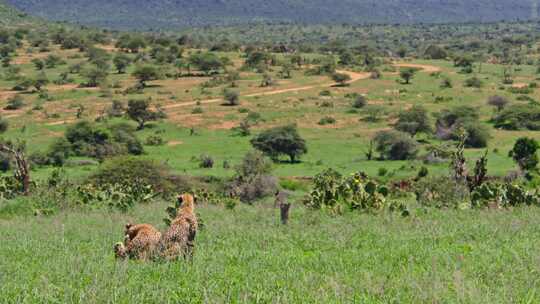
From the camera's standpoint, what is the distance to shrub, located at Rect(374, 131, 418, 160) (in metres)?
43.0

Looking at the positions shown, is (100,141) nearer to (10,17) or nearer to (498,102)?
(498,102)

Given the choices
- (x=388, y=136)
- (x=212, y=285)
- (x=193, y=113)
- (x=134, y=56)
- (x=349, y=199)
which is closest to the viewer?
(x=212, y=285)

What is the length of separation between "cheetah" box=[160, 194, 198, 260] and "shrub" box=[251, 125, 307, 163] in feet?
117

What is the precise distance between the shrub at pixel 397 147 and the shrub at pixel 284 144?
4933 millimetres

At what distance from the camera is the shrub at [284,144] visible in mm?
43781

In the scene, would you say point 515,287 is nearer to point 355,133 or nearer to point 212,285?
point 212,285

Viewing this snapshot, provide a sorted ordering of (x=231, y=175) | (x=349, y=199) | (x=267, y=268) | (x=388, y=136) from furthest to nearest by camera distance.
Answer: (x=388, y=136) < (x=231, y=175) < (x=349, y=199) < (x=267, y=268)

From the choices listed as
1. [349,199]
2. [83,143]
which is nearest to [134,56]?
[83,143]

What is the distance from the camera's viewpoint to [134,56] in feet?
300

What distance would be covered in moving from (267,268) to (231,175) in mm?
30100

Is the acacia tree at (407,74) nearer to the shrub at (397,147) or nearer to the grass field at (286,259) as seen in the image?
the shrub at (397,147)

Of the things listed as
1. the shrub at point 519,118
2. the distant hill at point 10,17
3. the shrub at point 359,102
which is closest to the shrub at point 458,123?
the shrub at point 519,118

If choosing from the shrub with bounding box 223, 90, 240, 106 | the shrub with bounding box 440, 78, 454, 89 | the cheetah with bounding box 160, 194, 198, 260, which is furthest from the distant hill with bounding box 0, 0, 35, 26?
the cheetah with bounding box 160, 194, 198, 260

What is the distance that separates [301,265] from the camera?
809 cm
